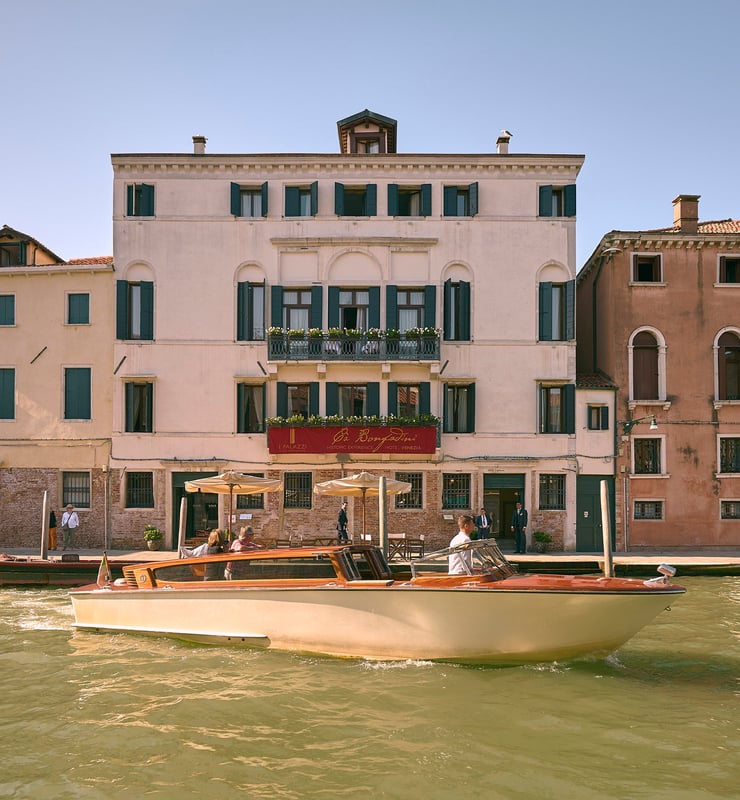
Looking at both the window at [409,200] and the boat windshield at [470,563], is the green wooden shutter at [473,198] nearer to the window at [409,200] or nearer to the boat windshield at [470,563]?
the window at [409,200]

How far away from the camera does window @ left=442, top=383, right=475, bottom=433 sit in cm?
2353

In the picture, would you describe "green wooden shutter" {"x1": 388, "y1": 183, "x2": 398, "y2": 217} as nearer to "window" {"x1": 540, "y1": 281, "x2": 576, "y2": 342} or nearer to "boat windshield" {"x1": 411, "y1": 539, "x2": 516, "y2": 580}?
"window" {"x1": 540, "y1": 281, "x2": 576, "y2": 342}

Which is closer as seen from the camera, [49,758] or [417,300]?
[49,758]

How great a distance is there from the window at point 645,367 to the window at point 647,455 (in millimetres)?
1392

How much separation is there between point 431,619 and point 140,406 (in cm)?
1589

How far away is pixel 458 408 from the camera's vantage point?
23688 millimetres

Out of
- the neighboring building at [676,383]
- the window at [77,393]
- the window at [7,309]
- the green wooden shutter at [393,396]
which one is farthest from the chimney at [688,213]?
the window at [7,309]

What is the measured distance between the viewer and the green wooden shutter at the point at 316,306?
77.3 feet

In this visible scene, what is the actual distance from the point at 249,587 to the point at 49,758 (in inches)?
150

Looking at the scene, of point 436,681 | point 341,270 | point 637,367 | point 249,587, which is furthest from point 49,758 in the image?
point 637,367

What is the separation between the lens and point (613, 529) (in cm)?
2344

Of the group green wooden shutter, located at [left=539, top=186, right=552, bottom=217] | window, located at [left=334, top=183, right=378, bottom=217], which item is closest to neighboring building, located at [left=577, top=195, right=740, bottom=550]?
green wooden shutter, located at [left=539, top=186, right=552, bottom=217]

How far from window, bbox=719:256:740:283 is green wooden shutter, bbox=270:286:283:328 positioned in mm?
14040

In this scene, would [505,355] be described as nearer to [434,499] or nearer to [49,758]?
[434,499]
